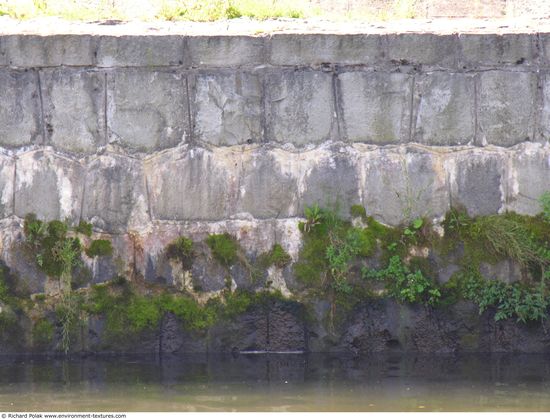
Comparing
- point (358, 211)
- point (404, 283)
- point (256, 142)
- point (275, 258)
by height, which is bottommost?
point (404, 283)

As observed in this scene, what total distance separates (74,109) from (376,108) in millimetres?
1799

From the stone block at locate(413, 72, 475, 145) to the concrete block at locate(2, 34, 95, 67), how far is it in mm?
1970

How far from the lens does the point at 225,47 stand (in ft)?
21.9

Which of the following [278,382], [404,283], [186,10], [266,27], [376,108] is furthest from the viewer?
[186,10]

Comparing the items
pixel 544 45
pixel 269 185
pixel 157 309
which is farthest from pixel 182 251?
pixel 544 45

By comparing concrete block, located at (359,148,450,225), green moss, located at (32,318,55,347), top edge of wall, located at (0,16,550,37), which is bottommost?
green moss, located at (32,318,55,347)

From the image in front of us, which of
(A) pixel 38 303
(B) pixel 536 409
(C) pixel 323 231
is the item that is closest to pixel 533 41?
(C) pixel 323 231

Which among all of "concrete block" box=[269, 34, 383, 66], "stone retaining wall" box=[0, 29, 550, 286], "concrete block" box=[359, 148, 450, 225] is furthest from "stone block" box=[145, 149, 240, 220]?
"concrete block" box=[359, 148, 450, 225]

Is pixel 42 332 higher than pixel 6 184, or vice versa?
pixel 6 184

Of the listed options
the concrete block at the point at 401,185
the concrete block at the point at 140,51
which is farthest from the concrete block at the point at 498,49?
the concrete block at the point at 140,51

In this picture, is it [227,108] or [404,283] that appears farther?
[227,108]

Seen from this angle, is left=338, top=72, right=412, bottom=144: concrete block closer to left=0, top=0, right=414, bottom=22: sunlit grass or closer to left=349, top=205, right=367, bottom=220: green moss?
left=349, top=205, right=367, bottom=220: green moss

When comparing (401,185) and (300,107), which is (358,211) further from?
(300,107)

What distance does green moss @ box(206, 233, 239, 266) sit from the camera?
21.9 feet
